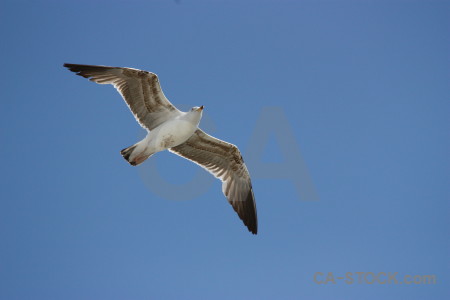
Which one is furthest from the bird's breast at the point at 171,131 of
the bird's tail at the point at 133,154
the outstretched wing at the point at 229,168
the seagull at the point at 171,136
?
the outstretched wing at the point at 229,168

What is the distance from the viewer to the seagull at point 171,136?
11250mm

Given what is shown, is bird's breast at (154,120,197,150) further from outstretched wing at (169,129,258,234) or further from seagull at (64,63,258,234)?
outstretched wing at (169,129,258,234)

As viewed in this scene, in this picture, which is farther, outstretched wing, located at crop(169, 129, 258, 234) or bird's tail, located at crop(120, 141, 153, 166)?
outstretched wing, located at crop(169, 129, 258, 234)

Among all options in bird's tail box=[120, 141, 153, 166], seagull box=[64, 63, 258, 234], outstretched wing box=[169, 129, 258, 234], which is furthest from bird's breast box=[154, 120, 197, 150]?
outstretched wing box=[169, 129, 258, 234]

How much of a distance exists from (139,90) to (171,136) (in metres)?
1.29

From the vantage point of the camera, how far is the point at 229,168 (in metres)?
12.8

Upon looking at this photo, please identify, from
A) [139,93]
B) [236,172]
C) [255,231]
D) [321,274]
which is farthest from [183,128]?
[321,274]

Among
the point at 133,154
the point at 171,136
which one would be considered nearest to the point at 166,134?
the point at 171,136

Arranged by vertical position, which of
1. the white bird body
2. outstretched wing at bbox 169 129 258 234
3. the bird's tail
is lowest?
the bird's tail

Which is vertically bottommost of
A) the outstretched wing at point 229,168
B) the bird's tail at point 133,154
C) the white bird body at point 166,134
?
the bird's tail at point 133,154

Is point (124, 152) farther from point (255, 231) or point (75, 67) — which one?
point (255, 231)

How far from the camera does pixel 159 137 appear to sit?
442 inches

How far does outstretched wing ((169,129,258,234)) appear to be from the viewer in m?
12.4

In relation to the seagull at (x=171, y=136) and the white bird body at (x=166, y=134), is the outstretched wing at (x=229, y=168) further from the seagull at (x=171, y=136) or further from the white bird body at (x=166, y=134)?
the white bird body at (x=166, y=134)
